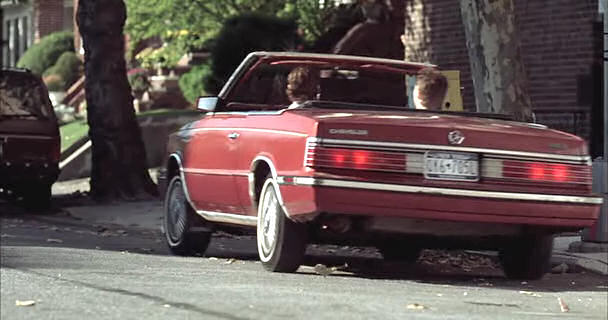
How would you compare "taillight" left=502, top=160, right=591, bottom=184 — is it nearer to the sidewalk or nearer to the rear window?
the sidewalk

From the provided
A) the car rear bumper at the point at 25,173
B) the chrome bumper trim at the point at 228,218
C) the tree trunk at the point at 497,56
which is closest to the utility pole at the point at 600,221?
the tree trunk at the point at 497,56

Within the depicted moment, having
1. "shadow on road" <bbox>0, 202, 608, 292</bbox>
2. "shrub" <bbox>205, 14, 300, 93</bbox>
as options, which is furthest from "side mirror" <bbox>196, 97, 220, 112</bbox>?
"shrub" <bbox>205, 14, 300, 93</bbox>

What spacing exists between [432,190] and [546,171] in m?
0.86

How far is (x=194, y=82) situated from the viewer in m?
31.0

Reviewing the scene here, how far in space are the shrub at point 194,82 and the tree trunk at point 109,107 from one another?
8331mm

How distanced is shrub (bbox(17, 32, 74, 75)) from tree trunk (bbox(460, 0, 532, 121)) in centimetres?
2932

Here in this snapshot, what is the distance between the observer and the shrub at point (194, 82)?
30594 millimetres

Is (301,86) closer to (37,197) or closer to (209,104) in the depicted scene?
(209,104)

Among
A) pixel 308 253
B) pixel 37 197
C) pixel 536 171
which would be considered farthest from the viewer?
pixel 37 197

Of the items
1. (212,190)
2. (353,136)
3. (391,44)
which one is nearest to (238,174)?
(212,190)

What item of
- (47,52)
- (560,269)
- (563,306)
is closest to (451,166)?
(563,306)

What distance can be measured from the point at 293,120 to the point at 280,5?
65.6 feet

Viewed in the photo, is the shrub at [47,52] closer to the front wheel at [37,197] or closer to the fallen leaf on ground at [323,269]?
the front wheel at [37,197]

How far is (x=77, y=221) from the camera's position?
61.8 feet
